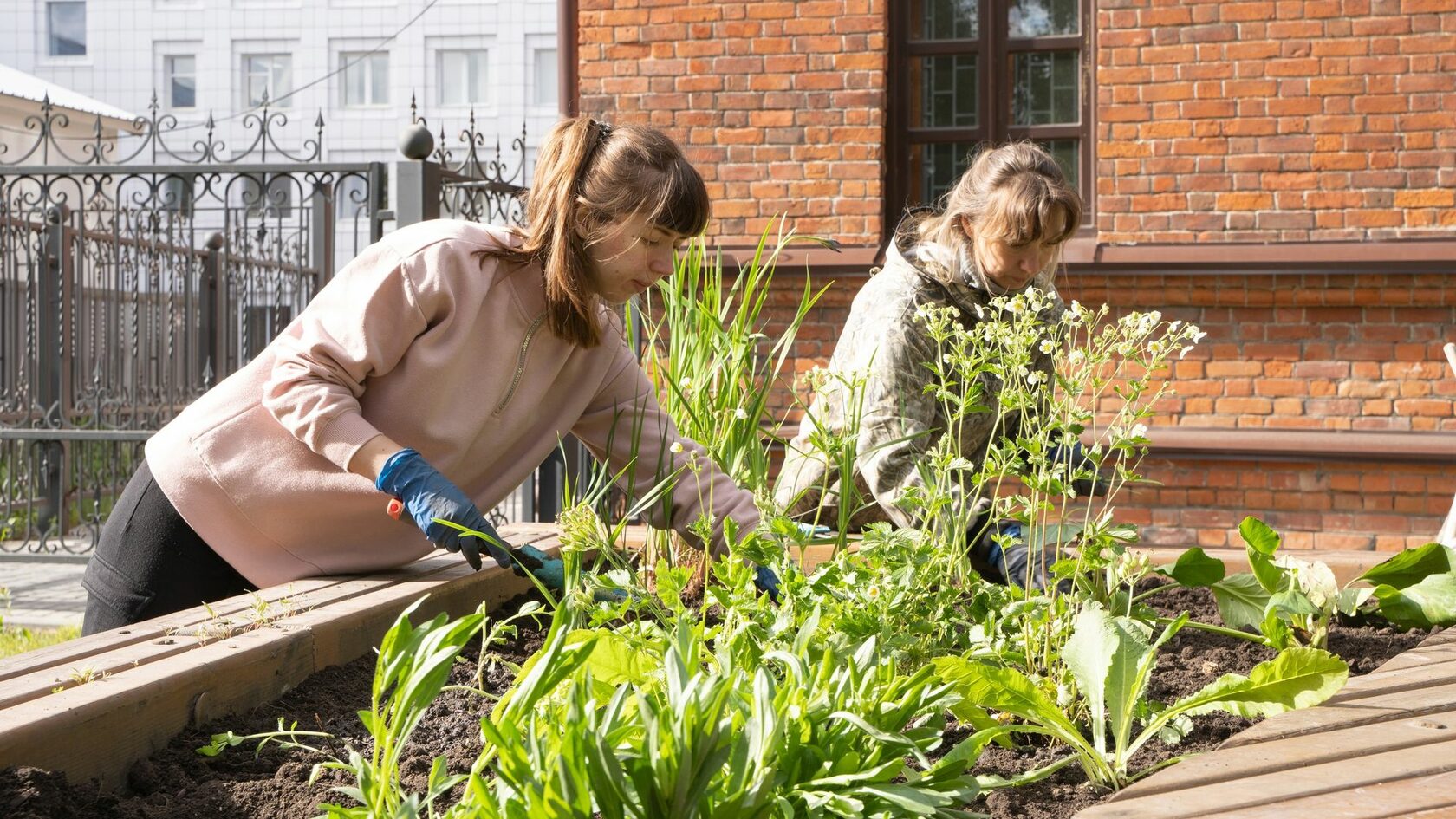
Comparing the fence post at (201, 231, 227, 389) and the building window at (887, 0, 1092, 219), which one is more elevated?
the building window at (887, 0, 1092, 219)

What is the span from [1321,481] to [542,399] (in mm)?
4180

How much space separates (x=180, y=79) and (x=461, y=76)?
21.5 feet

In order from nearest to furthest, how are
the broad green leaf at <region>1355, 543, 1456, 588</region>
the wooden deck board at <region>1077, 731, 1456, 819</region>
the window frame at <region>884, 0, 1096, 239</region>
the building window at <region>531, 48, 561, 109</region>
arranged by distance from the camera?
the wooden deck board at <region>1077, 731, 1456, 819</region>, the broad green leaf at <region>1355, 543, 1456, 588</region>, the window frame at <region>884, 0, 1096, 239</region>, the building window at <region>531, 48, 561, 109</region>

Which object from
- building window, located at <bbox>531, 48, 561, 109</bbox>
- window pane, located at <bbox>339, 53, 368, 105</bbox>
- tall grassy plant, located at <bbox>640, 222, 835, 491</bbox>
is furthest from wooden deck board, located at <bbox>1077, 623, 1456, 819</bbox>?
window pane, located at <bbox>339, 53, 368, 105</bbox>

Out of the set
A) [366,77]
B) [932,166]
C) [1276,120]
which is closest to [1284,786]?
[1276,120]

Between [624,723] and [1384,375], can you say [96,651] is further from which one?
[1384,375]

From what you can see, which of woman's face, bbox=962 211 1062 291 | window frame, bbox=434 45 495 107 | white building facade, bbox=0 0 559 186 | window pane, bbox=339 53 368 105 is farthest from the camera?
window pane, bbox=339 53 368 105

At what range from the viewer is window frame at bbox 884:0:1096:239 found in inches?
234

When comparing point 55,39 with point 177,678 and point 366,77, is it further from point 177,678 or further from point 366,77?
point 177,678

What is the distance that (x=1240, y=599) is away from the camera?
2150mm

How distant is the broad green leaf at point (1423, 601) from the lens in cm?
219

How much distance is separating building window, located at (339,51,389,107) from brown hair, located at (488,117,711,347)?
2742 centimetres

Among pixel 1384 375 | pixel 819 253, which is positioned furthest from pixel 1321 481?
pixel 819 253

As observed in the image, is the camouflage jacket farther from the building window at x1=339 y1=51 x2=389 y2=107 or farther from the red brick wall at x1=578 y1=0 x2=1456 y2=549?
the building window at x1=339 y1=51 x2=389 y2=107
